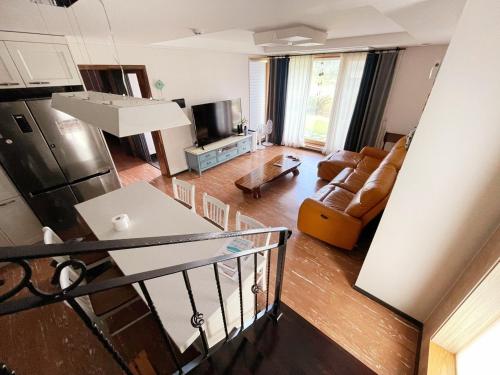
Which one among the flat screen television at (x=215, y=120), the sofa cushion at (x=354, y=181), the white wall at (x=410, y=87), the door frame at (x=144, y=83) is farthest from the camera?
the flat screen television at (x=215, y=120)

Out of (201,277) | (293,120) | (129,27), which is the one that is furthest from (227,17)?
(293,120)

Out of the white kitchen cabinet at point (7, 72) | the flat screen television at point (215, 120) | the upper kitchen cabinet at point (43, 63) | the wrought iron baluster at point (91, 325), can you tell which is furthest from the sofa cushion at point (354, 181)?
the white kitchen cabinet at point (7, 72)

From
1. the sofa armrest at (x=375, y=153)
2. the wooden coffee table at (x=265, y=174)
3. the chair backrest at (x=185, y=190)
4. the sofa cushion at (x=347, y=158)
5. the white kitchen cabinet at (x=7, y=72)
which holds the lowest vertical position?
the wooden coffee table at (x=265, y=174)

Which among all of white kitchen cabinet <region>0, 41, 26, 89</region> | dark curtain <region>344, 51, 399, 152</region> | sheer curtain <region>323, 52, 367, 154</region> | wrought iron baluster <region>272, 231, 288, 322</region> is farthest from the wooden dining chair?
sheer curtain <region>323, 52, 367, 154</region>

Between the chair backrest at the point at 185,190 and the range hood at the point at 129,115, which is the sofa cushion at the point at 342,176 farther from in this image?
the range hood at the point at 129,115

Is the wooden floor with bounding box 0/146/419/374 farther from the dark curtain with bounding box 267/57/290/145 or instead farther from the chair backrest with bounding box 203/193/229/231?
the dark curtain with bounding box 267/57/290/145

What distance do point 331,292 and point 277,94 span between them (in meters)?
5.12

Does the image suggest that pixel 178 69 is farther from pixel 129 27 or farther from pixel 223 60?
pixel 129 27

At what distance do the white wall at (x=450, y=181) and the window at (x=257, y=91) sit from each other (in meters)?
5.15

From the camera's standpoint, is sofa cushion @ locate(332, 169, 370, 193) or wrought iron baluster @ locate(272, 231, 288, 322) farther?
sofa cushion @ locate(332, 169, 370, 193)

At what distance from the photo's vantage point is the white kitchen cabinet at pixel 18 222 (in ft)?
8.27

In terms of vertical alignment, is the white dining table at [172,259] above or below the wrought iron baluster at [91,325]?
below

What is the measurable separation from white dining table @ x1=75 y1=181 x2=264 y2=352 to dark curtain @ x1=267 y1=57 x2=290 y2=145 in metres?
4.56

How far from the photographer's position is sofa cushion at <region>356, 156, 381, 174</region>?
3825 mm
